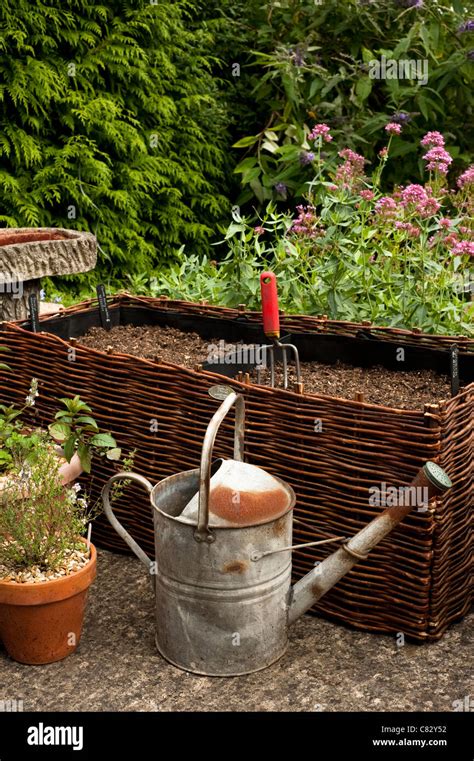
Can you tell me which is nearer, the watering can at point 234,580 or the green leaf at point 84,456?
the watering can at point 234,580

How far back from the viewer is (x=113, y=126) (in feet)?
18.7

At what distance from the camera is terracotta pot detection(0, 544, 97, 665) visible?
7.79 ft

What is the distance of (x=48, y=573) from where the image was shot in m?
2.43

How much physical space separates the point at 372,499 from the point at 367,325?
0.89 metres

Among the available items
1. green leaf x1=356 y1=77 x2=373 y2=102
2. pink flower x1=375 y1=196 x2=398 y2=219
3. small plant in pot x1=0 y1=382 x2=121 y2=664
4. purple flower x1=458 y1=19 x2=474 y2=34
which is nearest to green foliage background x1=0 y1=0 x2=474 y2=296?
green leaf x1=356 y1=77 x2=373 y2=102

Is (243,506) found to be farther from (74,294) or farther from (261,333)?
(74,294)

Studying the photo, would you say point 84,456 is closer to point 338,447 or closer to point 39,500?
point 39,500

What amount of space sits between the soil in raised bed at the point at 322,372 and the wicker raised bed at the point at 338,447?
0.08 metres

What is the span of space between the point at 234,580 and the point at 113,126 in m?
4.05

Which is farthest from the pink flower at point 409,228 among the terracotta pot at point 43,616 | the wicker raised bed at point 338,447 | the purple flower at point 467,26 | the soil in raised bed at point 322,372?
the purple flower at point 467,26

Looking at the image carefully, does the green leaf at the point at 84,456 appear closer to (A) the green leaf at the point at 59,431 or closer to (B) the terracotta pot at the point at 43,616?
(A) the green leaf at the point at 59,431

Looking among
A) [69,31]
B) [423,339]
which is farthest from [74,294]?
[423,339]

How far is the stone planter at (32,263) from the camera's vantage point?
12.4 feet

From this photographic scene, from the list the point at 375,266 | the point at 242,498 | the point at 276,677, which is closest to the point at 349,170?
the point at 375,266
